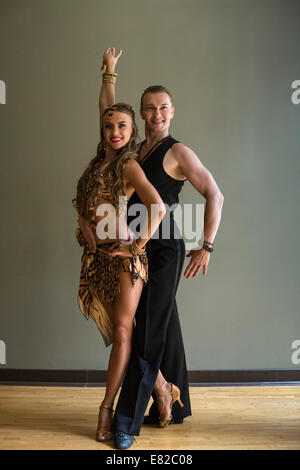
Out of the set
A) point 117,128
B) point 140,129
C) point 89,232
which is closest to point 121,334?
point 89,232

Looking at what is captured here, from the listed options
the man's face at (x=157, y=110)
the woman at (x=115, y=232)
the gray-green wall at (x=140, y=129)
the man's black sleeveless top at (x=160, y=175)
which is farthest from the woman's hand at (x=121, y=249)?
the gray-green wall at (x=140, y=129)

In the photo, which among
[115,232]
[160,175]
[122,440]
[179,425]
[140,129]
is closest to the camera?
[122,440]

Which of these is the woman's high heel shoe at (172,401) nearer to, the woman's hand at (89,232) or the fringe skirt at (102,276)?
the fringe skirt at (102,276)

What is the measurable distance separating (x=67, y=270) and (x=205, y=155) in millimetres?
1242

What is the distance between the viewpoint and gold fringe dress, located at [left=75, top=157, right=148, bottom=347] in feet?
8.06

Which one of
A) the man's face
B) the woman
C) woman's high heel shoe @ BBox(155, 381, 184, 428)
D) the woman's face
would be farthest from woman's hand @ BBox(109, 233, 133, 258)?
woman's high heel shoe @ BBox(155, 381, 184, 428)

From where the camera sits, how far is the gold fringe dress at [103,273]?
2.46 metres

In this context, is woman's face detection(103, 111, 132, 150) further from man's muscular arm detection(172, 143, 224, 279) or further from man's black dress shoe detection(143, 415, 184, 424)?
man's black dress shoe detection(143, 415, 184, 424)

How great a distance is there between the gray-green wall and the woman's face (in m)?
1.01

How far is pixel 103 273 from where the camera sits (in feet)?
8.24

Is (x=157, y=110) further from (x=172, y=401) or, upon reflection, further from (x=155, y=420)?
(x=155, y=420)

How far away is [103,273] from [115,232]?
0.71ft

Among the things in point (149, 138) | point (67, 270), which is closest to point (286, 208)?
point (149, 138)
